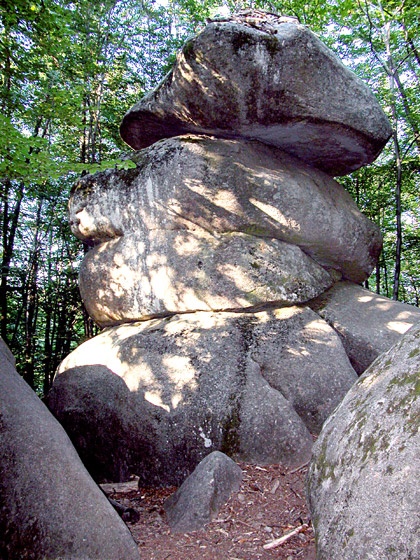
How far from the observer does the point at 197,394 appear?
5680mm

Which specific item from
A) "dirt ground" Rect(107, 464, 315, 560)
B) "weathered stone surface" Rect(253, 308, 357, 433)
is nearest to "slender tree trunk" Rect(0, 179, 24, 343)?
"dirt ground" Rect(107, 464, 315, 560)

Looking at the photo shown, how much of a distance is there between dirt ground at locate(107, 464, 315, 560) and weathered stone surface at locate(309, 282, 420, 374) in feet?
8.39

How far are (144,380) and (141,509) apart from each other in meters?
1.79

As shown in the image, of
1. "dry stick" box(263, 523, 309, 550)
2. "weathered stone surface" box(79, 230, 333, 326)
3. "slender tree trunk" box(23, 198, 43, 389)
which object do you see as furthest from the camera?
"slender tree trunk" box(23, 198, 43, 389)

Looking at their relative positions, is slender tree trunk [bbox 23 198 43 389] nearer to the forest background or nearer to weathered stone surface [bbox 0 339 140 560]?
the forest background

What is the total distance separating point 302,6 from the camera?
12844mm

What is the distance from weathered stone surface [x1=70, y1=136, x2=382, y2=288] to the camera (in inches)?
289

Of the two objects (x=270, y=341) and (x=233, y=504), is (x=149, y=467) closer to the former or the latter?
(x=233, y=504)

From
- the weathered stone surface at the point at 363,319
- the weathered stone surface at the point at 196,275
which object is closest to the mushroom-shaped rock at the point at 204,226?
the weathered stone surface at the point at 196,275

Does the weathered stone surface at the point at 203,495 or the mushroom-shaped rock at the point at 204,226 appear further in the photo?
the mushroom-shaped rock at the point at 204,226

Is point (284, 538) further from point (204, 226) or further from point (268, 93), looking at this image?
point (268, 93)

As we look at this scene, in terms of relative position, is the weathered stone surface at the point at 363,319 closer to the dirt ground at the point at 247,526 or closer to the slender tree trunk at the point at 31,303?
the dirt ground at the point at 247,526

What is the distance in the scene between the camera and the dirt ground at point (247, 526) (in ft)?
11.2

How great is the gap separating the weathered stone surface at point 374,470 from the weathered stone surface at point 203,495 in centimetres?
161
